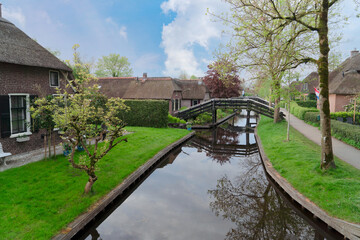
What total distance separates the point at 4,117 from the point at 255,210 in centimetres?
1012

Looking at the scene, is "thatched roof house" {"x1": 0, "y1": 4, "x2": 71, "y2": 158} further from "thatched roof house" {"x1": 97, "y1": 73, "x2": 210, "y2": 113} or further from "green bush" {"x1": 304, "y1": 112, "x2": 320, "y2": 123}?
"green bush" {"x1": 304, "y1": 112, "x2": 320, "y2": 123}

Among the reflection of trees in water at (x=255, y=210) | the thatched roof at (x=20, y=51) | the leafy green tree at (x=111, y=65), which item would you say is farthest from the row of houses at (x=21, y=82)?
the leafy green tree at (x=111, y=65)

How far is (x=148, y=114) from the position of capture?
21.0 meters

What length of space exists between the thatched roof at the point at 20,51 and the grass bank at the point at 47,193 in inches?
169

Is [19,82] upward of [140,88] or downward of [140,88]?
downward

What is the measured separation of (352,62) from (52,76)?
27634 millimetres

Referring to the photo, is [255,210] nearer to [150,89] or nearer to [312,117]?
[312,117]

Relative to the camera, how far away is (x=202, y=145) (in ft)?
57.4

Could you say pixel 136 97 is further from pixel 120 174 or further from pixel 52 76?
pixel 120 174

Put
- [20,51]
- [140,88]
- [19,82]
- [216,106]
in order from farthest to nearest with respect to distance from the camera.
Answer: [140,88]
[216,106]
[19,82]
[20,51]

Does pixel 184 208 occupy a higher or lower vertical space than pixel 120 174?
lower

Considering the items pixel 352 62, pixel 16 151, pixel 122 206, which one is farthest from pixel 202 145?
pixel 352 62

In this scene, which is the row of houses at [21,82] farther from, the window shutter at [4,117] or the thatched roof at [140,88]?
the thatched roof at [140,88]

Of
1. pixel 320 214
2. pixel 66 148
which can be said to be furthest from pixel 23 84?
pixel 320 214
